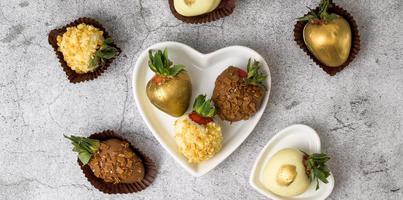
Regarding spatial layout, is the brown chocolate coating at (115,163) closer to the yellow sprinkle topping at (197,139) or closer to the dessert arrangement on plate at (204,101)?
the dessert arrangement on plate at (204,101)

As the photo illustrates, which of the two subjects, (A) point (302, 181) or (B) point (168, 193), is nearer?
(A) point (302, 181)

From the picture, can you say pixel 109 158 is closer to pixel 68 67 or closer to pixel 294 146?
pixel 68 67

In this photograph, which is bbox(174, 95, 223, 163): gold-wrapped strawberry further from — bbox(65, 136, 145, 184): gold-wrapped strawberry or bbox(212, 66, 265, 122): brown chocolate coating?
bbox(65, 136, 145, 184): gold-wrapped strawberry

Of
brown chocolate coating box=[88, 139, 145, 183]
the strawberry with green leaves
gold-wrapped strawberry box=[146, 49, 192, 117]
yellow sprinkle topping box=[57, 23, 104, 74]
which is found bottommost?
brown chocolate coating box=[88, 139, 145, 183]

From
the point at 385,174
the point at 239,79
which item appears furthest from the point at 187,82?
the point at 385,174

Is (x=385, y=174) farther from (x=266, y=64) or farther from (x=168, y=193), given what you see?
(x=168, y=193)

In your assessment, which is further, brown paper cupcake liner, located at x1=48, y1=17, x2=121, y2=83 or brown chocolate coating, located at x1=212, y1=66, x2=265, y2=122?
brown paper cupcake liner, located at x1=48, y1=17, x2=121, y2=83

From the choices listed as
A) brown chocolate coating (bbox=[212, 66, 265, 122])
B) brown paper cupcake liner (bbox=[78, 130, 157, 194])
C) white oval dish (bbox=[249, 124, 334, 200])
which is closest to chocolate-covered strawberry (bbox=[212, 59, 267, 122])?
brown chocolate coating (bbox=[212, 66, 265, 122])
